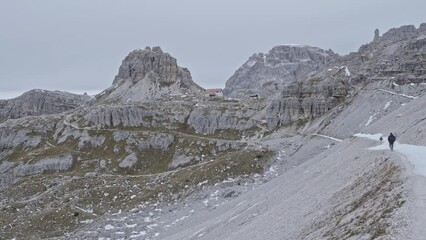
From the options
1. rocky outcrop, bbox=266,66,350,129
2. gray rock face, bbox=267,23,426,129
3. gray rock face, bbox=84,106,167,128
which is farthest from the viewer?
gray rock face, bbox=84,106,167,128

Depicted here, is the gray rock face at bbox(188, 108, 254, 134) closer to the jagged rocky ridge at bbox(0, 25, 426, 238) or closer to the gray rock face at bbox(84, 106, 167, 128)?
the jagged rocky ridge at bbox(0, 25, 426, 238)

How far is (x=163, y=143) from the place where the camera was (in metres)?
141

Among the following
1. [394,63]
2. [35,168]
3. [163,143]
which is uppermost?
[35,168]

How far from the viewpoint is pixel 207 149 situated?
427 feet

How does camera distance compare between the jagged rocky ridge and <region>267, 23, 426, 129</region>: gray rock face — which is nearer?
the jagged rocky ridge

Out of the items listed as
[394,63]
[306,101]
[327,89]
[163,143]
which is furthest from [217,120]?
[394,63]

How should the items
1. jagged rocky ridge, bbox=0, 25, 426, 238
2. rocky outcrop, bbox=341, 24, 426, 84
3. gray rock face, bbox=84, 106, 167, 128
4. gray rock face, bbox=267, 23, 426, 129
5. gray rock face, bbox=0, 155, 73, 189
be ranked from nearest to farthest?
1. jagged rocky ridge, bbox=0, 25, 426, 238
2. rocky outcrop, bbox=341, 24, 426, 84
3. gray rock face, bbox=267, 23, 426, 129
4. gray rock face, bbox=0, 155, 73, 189
5. gray rock face, bbox=84, 106, 167, 128

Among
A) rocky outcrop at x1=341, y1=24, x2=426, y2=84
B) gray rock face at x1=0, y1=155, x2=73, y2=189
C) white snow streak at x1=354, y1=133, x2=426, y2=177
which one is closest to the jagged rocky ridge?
gray rock face at x1=0, y1=155, x2=73, y2=189

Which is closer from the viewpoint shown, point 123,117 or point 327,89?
point 327,89

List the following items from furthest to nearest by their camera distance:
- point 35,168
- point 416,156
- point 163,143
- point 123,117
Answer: point 123,117 < point 163,143 < point 35,168 < point 416,156

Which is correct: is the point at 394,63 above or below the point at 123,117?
below

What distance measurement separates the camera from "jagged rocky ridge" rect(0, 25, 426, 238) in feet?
294

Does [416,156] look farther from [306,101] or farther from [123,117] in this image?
[123,117]

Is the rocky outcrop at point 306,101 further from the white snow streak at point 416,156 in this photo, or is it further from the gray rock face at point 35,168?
the white snow streak at point 416,156
